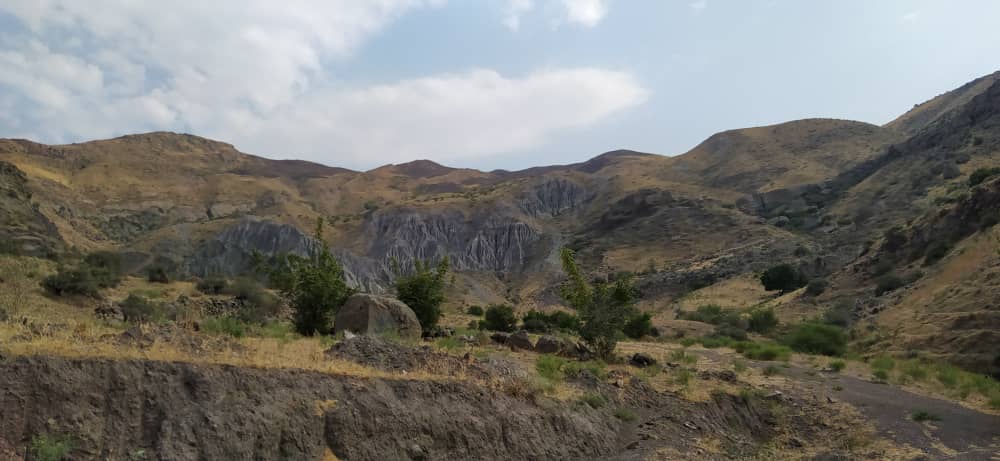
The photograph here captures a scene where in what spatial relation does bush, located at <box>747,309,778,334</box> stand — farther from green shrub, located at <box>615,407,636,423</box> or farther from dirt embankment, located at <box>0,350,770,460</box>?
dirt embankment, located at <box>0,350,770,460</box>

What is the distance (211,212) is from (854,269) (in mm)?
91068

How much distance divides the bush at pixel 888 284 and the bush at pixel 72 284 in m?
36.0

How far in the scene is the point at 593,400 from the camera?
11.9m

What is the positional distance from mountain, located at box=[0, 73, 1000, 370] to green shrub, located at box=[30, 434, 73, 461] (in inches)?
867

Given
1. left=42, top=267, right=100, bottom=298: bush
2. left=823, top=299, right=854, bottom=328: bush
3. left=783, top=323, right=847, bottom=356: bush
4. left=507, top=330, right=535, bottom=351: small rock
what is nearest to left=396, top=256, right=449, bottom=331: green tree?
left=507, top=330, right=535, bottom=351: small rock

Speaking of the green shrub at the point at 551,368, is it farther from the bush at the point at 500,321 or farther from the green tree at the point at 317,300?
the bush at the point at 500,321

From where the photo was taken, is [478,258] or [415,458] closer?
[415,458]

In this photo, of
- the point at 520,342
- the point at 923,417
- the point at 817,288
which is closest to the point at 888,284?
the point at 817,288

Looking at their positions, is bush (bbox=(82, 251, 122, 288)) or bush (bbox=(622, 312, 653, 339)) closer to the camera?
bush (bbox=(82, 251, 122, 288))

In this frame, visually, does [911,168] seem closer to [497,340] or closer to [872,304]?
[872,304]

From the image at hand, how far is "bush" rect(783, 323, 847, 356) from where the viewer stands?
24938 millimetres

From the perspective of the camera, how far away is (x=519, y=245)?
279ft

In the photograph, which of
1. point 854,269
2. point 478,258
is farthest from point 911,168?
point 478,258

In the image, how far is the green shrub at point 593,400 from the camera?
11836mm
